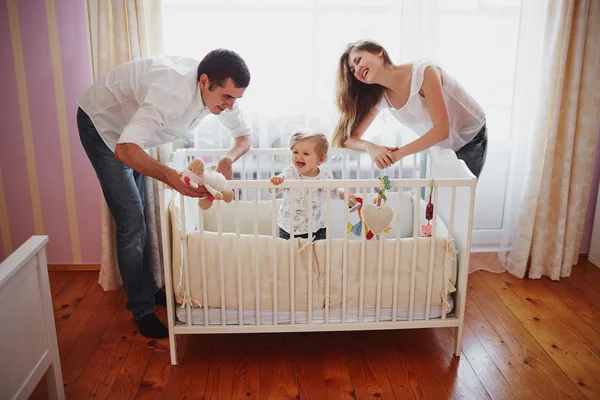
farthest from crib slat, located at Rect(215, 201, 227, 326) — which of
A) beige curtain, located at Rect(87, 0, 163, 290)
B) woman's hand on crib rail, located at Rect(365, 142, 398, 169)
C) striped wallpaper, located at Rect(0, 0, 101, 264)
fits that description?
striped wallpaper, located at Rect(0, 0, 101, 264)

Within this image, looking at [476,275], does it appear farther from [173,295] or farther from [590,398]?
[173,295]

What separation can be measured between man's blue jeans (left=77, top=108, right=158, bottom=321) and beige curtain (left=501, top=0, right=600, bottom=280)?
1.93m

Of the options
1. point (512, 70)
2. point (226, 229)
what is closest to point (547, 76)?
point (512, 70)

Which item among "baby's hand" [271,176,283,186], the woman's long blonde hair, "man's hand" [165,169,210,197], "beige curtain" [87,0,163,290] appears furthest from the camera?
"beige curtain" [87,0,163,290]

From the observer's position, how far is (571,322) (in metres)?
2.57

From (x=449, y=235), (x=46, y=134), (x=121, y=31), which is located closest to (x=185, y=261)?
(x=449, y=235)

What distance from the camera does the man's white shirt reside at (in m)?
1.91

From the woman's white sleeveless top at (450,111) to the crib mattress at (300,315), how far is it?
0.73 metres

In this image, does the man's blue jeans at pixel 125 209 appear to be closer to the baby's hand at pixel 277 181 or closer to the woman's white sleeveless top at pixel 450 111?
the baby's hand at pixel 277 181

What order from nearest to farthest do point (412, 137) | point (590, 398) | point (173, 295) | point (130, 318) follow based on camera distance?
point (590, 398) < point (173, 295) < point (130, 318) < point (412, 137)

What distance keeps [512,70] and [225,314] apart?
1892 mm

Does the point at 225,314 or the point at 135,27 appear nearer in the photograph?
the point at 225,314

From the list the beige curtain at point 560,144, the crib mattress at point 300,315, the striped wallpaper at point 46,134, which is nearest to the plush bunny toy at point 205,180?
the crib mattress at point 300,315

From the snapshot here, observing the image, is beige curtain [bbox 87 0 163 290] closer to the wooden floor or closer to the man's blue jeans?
the man's blue jeans
